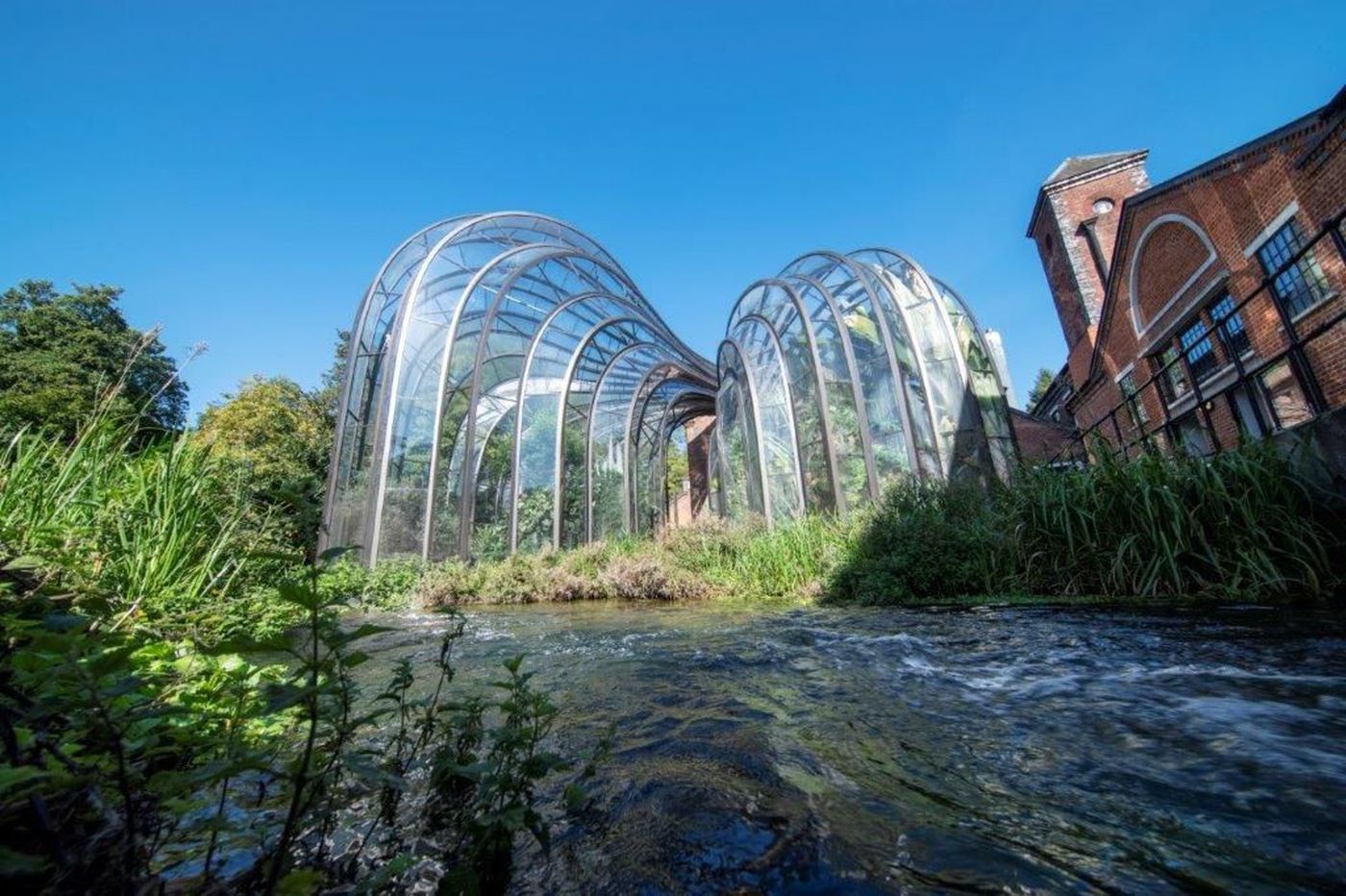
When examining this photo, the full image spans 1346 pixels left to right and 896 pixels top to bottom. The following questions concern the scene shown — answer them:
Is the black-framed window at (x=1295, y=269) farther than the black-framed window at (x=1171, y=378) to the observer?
No

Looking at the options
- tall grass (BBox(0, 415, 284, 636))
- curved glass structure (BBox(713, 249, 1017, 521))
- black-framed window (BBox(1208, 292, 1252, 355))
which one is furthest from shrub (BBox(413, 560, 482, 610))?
black-framed window (BBox(1208, 292, 1252, 355))

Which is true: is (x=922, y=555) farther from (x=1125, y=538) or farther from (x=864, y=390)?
(x=864, y=390)

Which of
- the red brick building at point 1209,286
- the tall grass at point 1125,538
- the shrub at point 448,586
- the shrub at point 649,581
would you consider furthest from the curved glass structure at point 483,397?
the red brick building at point 1209,286

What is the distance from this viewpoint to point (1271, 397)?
10062 millimetres

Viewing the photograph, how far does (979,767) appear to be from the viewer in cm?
141

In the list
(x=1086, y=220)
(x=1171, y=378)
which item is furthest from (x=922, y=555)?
(x=1086, y=220)

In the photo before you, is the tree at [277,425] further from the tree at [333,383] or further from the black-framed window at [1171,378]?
the black-framed window at [1171,378]

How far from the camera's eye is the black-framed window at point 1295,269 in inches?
331

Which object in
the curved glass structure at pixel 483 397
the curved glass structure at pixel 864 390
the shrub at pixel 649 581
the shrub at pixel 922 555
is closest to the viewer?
the shrub at pixel 922 555

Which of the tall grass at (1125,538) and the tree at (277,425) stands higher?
the tree at (277,425)

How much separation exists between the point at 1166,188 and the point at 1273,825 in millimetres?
15523

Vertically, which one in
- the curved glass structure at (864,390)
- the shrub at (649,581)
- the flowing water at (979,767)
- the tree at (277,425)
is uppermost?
the tree at (277,425)

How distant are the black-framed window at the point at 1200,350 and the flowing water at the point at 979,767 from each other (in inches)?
475

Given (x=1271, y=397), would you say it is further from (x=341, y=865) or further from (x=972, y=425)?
(x=341, y=865)
